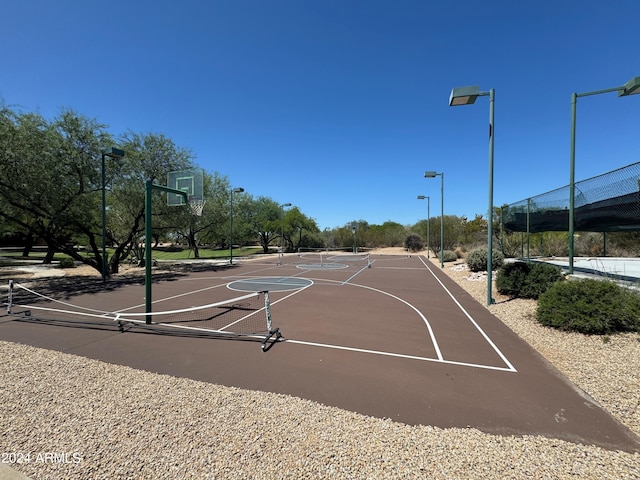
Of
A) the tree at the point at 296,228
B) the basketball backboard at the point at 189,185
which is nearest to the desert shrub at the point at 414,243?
the tree at the point at 296,228

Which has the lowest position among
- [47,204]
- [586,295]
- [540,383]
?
[540,383]

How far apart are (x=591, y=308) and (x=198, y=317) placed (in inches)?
373

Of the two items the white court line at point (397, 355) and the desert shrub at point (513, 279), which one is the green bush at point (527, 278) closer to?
the desert shrub at point (513, 279)

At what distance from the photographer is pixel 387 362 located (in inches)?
202

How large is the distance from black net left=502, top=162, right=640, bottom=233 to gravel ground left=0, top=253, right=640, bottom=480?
6.05 meters

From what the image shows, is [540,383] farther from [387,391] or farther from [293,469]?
[293,469]

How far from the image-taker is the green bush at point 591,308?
19.5 feet

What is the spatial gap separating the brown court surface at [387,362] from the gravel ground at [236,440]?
0.31 m

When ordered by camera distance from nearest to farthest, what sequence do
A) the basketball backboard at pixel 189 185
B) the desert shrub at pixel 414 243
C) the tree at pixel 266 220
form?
the basketball backboard at pixel 189 185
the desert shrub at pixel 414 243
the tree at pixel 266 220

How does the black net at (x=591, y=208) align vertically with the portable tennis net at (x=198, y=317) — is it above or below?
above

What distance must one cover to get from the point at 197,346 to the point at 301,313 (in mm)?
3284

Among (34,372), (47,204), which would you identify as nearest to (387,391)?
(34,372)

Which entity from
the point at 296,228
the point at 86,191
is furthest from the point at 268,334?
the point at 296,228

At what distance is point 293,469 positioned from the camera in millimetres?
2588
